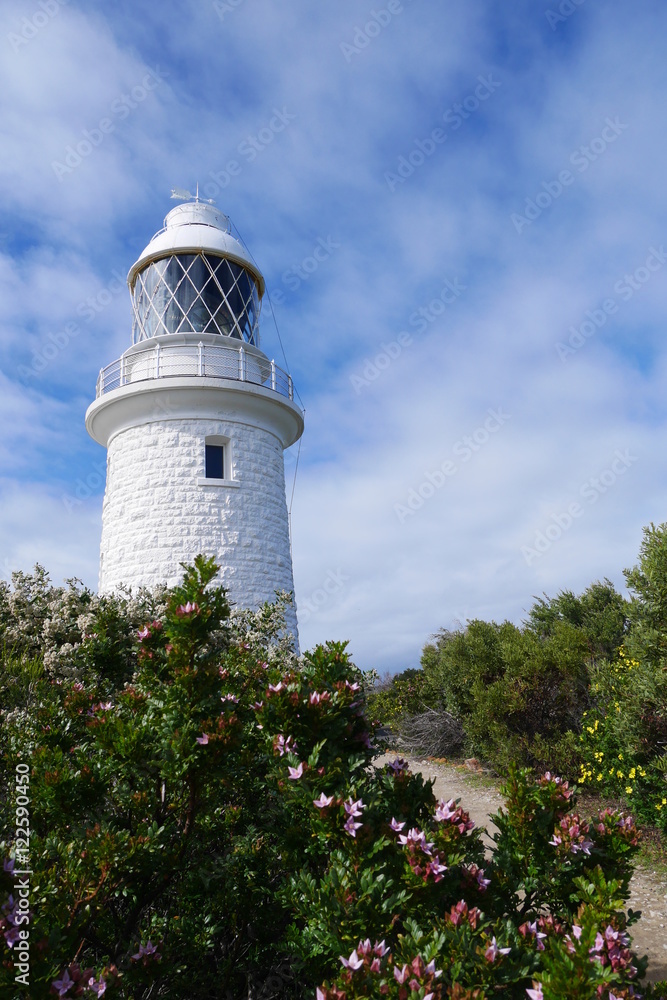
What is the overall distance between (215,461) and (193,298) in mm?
3383

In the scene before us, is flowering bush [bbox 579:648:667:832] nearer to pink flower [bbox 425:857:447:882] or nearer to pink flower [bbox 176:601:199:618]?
pink flower [bbox 425:857:447:882]

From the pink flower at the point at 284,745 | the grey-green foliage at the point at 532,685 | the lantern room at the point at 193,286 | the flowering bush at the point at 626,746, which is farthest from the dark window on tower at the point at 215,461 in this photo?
the pink flower at the point at 284,745

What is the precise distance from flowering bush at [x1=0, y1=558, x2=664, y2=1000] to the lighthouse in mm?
7187

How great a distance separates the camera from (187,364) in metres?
11.1

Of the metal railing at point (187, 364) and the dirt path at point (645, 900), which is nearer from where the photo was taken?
the dirt path at point (645, 900)

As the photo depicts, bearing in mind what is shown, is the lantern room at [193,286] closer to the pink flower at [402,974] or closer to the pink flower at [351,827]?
the pink flower at [351,827]

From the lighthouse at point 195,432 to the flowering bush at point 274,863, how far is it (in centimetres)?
719

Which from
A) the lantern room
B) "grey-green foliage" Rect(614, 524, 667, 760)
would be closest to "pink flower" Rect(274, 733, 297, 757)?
"grey-green foliage" Rect(614, 524, 667, 760)

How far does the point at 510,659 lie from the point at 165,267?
9.91m

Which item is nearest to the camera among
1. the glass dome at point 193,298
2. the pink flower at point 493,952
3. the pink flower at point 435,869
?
the pink flower at point 493,952

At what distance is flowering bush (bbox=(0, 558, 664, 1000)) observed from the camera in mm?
1901

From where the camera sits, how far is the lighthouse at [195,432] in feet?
34.7

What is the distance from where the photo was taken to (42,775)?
8.45 feet

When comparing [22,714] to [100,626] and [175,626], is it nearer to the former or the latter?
[100,626]
